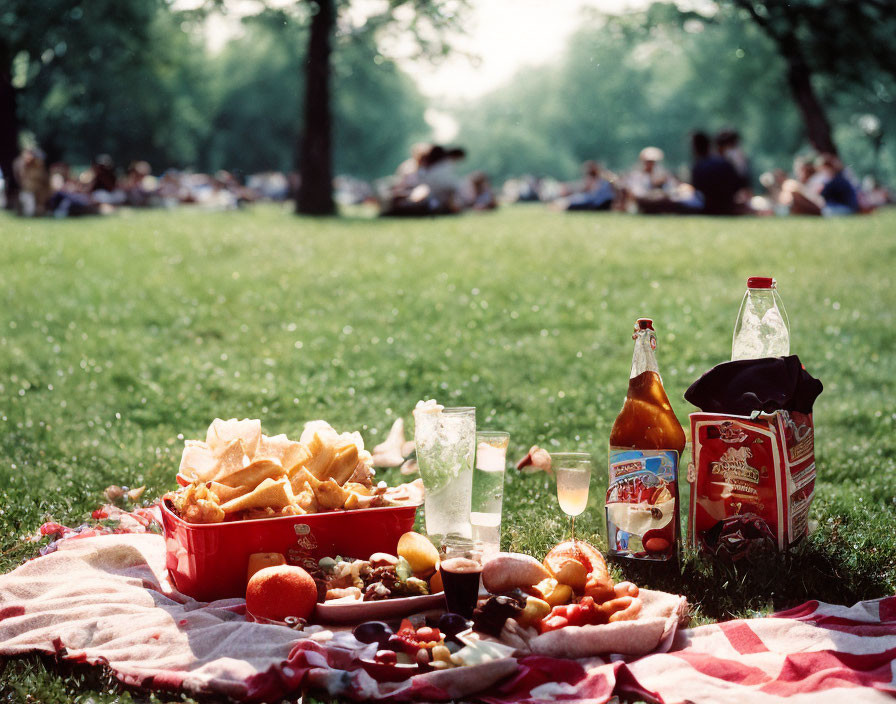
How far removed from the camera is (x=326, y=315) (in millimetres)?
9641

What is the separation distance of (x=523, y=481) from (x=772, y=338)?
1.74 m

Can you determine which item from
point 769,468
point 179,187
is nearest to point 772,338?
point 769,468

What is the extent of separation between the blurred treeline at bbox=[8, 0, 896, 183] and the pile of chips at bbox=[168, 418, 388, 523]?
51.3ft

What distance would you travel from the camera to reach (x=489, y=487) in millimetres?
4492

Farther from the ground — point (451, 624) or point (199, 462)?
point (199, 462)

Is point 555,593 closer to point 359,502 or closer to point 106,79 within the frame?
point 359,502

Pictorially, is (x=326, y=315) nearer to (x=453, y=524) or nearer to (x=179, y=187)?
(x=453, y=524)

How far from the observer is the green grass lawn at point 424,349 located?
512 centimetres

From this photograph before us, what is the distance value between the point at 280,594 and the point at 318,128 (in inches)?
655

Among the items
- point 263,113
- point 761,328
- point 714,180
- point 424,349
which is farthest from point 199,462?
point 263,113

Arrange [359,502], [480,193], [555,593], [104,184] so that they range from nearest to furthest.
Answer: [555,593] → [359,502] → [480,193] → [104,184]

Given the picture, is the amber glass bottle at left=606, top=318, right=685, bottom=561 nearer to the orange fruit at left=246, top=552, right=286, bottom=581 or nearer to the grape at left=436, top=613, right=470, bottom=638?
the grape at left=436, top=613, right=470, bottom=638

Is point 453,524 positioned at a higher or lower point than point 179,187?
lower

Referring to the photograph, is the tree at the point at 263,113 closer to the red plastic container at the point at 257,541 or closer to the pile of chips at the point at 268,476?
the pile of chips at the point at 268,476
